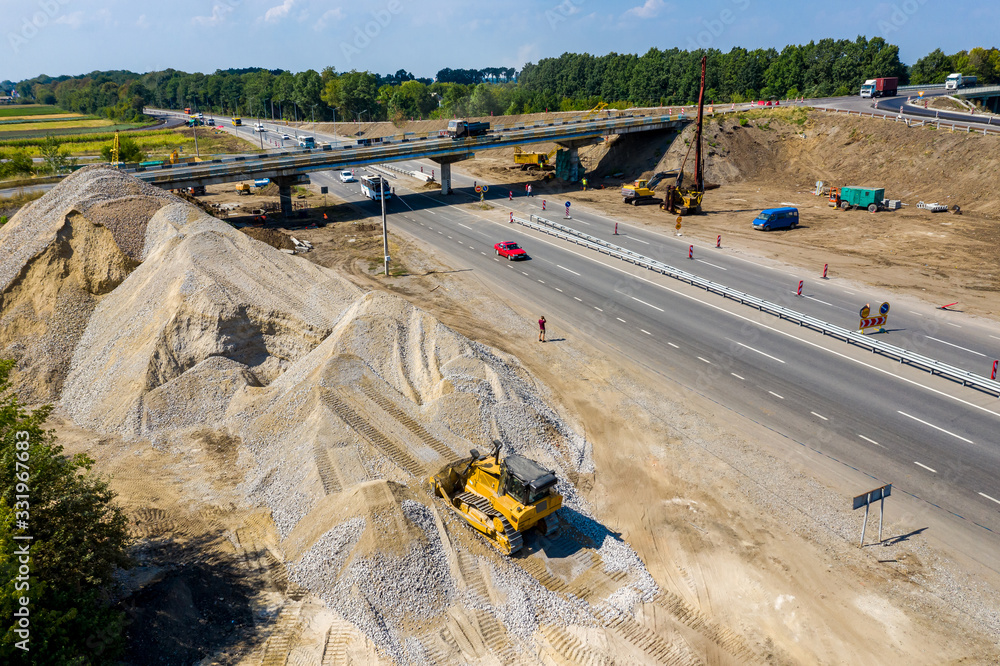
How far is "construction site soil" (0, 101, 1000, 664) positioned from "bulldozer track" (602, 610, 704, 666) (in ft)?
0.20

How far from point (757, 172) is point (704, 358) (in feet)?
172

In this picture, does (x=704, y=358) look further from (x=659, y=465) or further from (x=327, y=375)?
(x=327, y=375)

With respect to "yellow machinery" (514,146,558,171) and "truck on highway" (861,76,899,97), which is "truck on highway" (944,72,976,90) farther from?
"yellow machinery" (514,146,558,171)

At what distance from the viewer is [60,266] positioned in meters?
31.7

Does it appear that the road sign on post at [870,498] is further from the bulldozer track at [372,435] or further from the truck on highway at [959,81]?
the truck on highway at [959,81]

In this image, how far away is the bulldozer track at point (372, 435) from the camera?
67.7ft

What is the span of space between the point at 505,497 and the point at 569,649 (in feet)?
14.5

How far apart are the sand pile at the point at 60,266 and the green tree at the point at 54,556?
14760mm

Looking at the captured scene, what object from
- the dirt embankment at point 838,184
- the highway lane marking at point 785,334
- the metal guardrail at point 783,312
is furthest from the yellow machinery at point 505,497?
the dirt embankment at point 838,184

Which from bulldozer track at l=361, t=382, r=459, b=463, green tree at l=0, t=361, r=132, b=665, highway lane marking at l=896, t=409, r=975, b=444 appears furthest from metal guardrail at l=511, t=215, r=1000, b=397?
green tree at l=0, t=361, r=132, b=665

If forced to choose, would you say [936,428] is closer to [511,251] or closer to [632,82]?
[511,251]

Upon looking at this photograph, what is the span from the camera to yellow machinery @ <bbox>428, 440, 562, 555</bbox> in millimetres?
17328

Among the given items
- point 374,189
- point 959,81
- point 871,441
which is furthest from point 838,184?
point 959,81

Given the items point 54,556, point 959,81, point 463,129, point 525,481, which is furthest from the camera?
point 959,81
